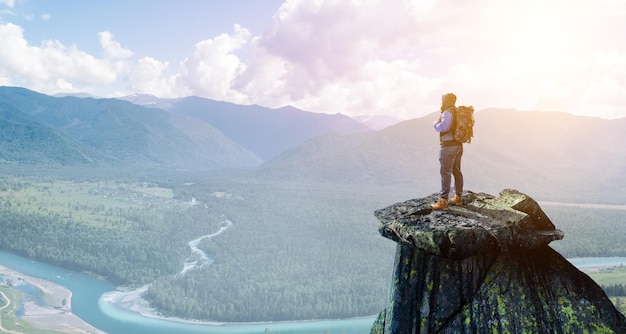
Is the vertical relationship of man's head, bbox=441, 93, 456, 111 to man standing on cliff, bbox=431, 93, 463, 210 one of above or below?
above

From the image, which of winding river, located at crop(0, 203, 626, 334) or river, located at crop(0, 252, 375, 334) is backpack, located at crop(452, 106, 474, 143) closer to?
river, located at crop(0, 252, 375, 334)

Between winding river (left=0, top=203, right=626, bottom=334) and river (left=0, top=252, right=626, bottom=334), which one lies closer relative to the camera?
river (left=0, top=252, right=626, bottom=334)

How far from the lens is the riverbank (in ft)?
422

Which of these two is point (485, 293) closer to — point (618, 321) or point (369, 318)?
point (618, 321)

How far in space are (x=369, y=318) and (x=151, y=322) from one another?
6897cm

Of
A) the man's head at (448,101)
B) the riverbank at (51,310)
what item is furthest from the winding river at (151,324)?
the man's head at (448,101)

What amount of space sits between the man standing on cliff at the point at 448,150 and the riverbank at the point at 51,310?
13674 centimetres

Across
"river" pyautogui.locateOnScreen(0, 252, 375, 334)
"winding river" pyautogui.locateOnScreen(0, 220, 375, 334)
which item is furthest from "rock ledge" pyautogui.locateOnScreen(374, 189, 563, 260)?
"winding river" pyautogui.locateOnScreen(0, 220, 375, 334)

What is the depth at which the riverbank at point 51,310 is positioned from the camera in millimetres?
128500

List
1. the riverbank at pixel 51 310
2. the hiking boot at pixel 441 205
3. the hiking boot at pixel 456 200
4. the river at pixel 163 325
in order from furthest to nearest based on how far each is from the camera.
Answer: the river at pixel 163 325
the riverbank at pixel 51 310
the hiking boot at pixel 456 200
the hiking boot at pixel 441 205

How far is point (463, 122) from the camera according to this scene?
14.4 m

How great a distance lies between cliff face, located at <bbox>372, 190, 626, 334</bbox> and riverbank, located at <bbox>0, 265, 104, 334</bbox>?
448 feet

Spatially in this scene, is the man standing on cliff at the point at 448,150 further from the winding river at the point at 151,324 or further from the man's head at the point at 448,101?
the winding river at the point at 151,324

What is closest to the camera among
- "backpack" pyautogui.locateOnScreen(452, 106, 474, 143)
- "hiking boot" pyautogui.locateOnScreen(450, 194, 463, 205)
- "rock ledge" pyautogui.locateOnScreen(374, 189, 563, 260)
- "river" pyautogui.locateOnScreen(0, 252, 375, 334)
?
"rock ledge" pyautogui.locateOnScreen(374, 189, 563, 260)
